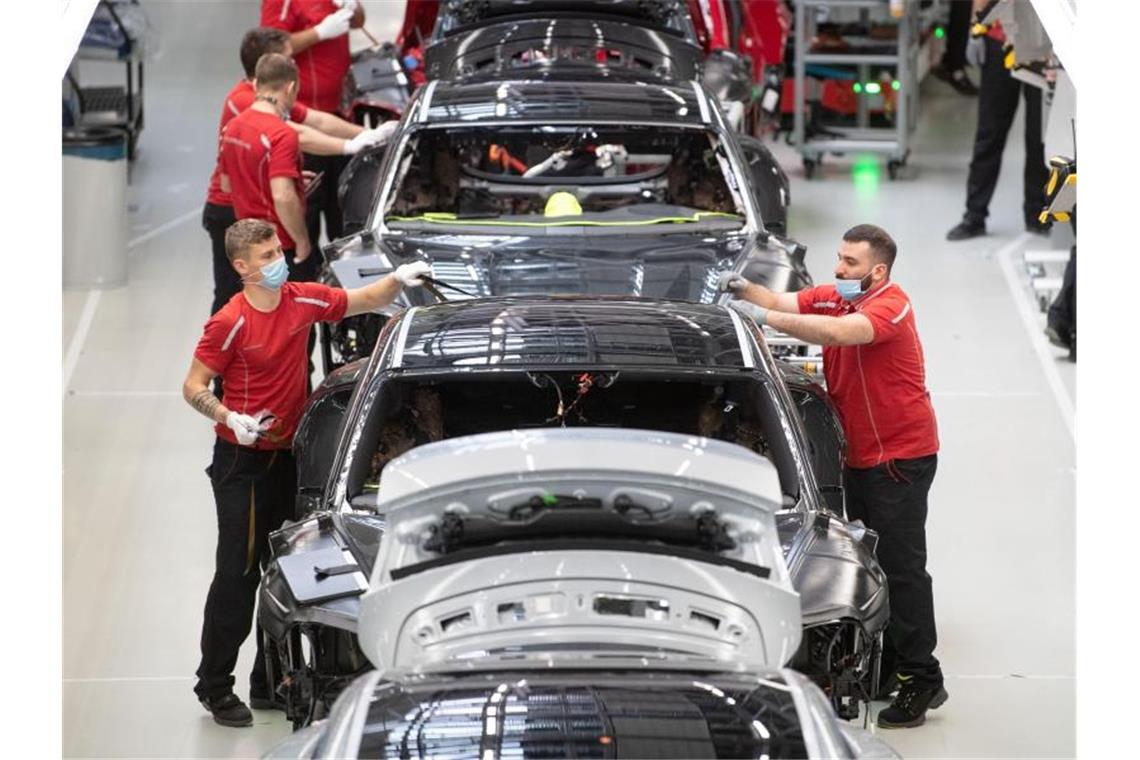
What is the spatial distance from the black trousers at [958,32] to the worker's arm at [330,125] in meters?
8.43

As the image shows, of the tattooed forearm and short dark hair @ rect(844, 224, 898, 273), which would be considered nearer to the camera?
the tattooed forearm

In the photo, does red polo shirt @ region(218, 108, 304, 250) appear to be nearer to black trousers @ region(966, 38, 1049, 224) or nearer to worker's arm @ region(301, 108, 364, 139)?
worker's arm @ region(301, 108, 364, 139)

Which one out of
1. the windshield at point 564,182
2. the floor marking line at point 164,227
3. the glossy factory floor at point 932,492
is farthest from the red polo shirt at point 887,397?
the floor marking line at point 164,227

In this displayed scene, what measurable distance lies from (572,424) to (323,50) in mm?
5231

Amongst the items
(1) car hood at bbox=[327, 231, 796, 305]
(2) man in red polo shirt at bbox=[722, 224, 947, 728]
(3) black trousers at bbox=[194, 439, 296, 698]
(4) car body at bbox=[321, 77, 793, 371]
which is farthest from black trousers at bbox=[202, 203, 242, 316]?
(2) man in red polo shirt at bbox=[722, 224, 947, 728]

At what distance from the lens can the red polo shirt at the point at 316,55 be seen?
1138cm

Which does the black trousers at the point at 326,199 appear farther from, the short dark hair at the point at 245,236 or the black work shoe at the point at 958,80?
the black work shoe at the point at 958,80

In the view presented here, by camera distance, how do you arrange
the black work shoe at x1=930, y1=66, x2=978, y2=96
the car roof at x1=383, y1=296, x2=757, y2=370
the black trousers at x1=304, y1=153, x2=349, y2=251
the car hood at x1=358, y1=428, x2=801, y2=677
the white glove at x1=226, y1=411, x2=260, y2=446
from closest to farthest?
the car hood at x1=358, y1=428, x2=801, y2=677, the car roof at x1=383, y1=296, x2=757, y2=370, the white glove at x1=226, y1=411, x2=260, y2=446, the black trousers at x1=304, y1=153, x2=349, y2=251, the black work shoe at x1=930, y1=66, x2=978, y2=96

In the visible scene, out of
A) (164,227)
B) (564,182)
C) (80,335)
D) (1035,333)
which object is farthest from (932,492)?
(164,227)

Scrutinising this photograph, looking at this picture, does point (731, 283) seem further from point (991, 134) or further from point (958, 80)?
point (958, 80)

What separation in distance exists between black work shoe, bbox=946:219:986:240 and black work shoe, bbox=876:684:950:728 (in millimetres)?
6226

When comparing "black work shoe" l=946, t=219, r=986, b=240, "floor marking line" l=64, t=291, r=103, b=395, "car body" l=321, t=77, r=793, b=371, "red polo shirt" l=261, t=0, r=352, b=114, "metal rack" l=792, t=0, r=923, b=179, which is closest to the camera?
"car body" l=321, t=77, r=793, b=371

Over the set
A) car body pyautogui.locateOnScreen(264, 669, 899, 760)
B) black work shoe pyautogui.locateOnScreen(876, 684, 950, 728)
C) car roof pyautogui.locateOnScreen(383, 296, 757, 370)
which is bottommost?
black work shoe pyautogui.locateOnScreen(876, 684, 950, 728)

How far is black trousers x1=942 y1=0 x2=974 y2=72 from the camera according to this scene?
57.5ft
